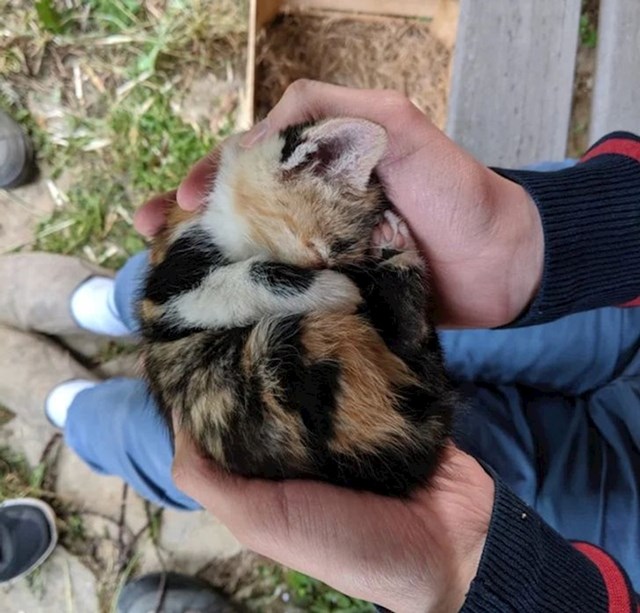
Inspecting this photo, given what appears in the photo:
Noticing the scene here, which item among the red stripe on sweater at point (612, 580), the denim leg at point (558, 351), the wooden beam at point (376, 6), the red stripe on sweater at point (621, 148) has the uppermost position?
the wooden beam at point (376, 6)

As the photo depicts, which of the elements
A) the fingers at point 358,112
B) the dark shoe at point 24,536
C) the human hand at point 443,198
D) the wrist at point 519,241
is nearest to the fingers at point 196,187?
the human hand at point 443,198

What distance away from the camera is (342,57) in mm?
2857

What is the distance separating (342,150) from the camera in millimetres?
1377

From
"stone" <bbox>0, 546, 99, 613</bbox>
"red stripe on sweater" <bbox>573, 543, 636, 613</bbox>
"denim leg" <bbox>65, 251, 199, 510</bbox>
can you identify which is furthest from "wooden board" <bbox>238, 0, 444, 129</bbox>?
"red stripe on sweater" <bbox>573, 543, 636, 613</bbox>

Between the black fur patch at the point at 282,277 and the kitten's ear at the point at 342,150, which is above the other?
the kitten's ear at the point at 342,150

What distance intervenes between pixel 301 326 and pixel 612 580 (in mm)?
786

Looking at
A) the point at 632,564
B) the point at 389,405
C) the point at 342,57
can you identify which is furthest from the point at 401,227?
the point at 342,57

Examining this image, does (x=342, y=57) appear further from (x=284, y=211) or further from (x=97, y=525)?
(x=97, y=525)

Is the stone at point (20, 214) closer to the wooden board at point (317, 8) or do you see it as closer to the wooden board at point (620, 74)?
the wooden board at point (317, 8)

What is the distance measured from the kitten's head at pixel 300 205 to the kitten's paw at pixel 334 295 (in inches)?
2.5

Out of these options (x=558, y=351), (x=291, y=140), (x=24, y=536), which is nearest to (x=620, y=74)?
(x=558, y=351)

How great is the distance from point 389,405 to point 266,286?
317 mm

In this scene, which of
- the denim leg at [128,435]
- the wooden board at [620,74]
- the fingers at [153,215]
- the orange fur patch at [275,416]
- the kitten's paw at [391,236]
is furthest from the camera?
the wooden board at [620,74]

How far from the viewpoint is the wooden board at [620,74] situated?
86.8 inches
